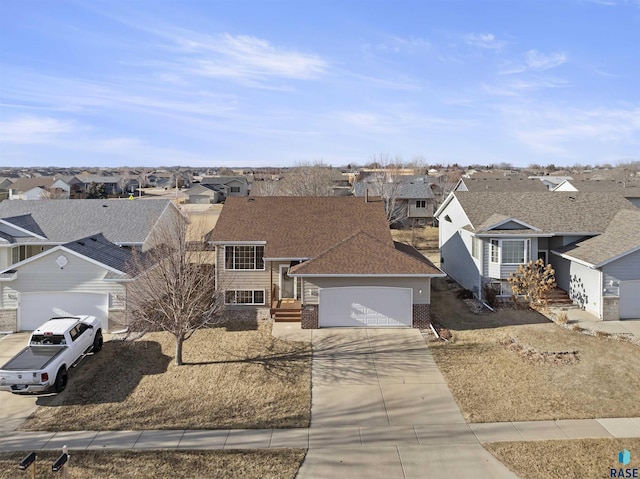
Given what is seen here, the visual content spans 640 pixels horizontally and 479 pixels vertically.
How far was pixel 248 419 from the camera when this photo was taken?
1384 cm

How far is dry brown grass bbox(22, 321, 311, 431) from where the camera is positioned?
45.4 feet

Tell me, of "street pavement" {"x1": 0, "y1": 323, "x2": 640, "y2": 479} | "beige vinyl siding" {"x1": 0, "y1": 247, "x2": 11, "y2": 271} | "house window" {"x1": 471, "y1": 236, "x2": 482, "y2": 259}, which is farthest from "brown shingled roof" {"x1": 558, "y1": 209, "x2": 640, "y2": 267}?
"beige vinyl siding" {"x1": 0, "y1": 247, "x2": 11, "y2": 271}

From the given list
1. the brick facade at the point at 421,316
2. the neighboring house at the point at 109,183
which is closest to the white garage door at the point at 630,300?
the brick facade at the point at 421,316

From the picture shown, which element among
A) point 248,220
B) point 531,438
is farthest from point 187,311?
point 531,438

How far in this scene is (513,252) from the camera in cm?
2612

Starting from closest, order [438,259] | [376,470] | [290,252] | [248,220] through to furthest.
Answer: [376,470]
[290,252]
[248,220]
[438,259]

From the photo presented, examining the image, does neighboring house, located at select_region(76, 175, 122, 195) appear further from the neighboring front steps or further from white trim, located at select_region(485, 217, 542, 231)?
white trim, located at select_region(485, 217, 542, 231)

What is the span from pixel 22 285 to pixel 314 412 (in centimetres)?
1627

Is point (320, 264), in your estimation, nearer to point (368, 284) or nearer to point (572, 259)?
point (368, 284)

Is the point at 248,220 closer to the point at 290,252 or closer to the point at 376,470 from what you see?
the point at 290,252

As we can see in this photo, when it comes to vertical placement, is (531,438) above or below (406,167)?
below

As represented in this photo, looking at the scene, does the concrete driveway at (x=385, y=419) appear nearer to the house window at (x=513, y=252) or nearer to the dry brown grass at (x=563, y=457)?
the dry brown grass at (x=563, y=457)

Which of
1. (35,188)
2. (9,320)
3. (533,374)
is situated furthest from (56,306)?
(35,188)

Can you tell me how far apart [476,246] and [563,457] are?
55.8 feet
